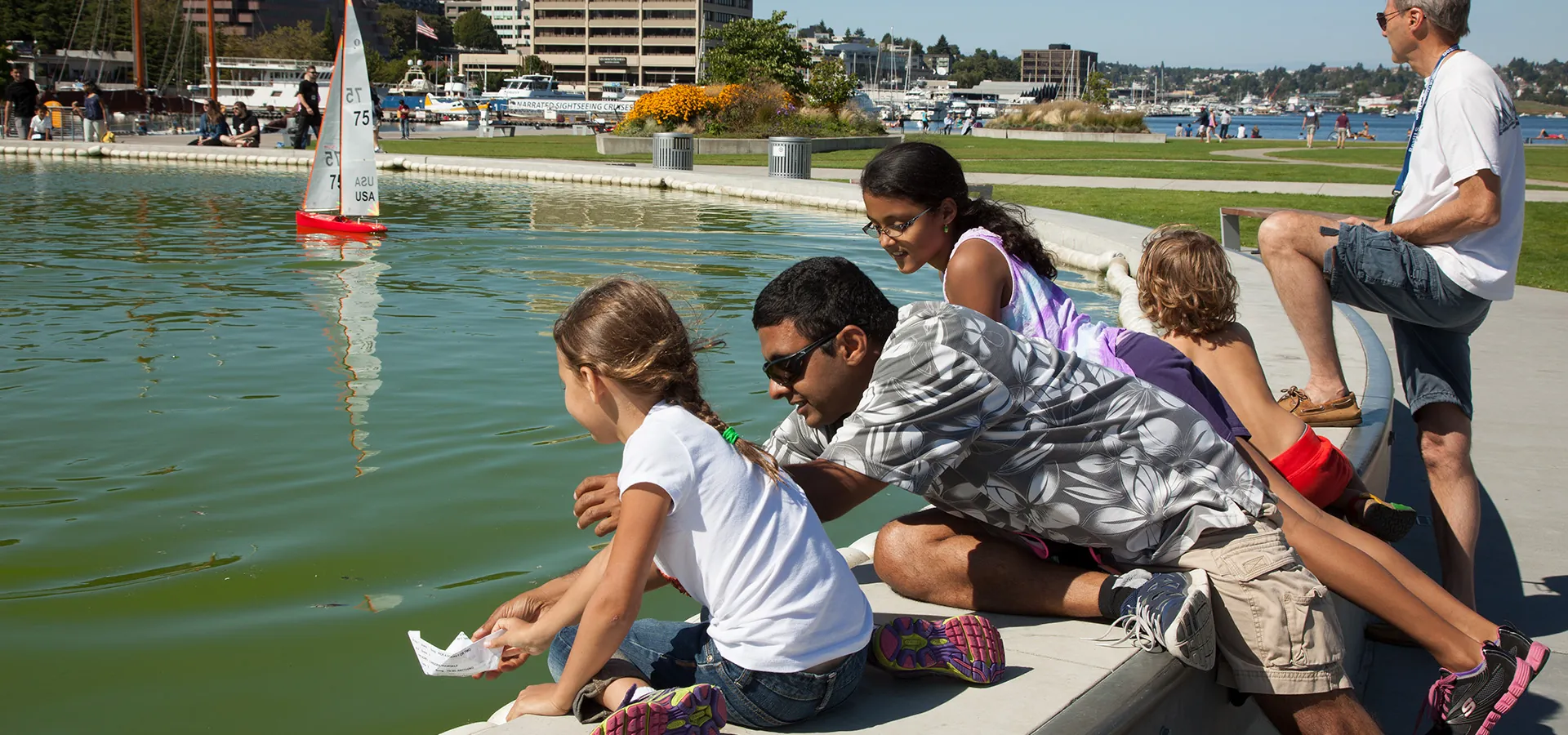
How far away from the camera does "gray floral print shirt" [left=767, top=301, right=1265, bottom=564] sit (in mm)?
2723

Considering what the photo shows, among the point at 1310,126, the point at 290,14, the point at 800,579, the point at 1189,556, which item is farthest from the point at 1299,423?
the point at 290,14

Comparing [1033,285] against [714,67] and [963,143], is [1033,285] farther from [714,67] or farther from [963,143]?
[714,67]

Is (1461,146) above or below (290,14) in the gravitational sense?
below

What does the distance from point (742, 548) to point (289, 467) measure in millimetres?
4194

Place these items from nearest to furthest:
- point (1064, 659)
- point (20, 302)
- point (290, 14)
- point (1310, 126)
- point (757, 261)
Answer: point (1064, 659) < point (20, 302) < point (757, 261) < point (1310, 126) < point (290, 14)

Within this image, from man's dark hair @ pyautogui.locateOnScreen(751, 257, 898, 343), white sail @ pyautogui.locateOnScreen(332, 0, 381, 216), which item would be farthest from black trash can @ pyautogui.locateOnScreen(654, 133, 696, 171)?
man's dark hair @ pyautogui.locateOnScreen(751, 257, 898, 343)

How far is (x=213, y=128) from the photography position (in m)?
33.6

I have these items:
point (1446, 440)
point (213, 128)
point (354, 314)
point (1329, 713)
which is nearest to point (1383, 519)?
point (1446, 440)

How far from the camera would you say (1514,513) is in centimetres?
484

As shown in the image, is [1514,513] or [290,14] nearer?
[1514,513]

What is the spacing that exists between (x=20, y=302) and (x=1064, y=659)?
34.3 feet

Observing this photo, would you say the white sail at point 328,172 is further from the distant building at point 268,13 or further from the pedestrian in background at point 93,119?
the distant building at point 268,13

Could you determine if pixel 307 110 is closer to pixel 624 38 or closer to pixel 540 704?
pixel 540 704

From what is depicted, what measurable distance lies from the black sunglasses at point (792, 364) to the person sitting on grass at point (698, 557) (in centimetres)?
35
